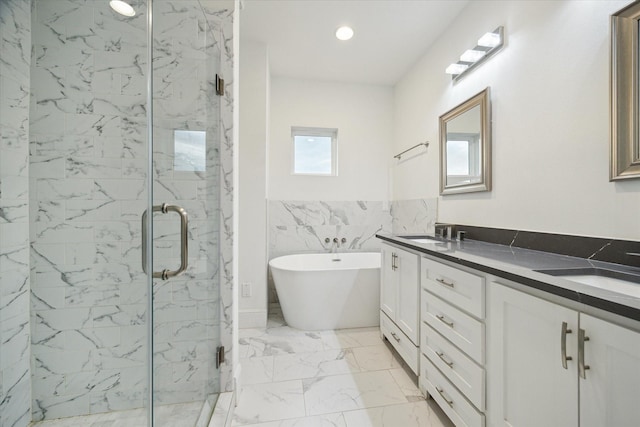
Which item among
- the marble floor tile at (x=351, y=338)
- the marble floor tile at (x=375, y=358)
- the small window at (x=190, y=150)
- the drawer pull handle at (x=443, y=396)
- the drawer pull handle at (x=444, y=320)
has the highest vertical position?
the small window at (x=190, y=150)

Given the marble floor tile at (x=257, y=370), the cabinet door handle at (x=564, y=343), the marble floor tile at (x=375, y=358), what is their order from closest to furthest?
the cabinet door handle at (x=564, y=343) < the marble floor tile at (x=257, y=370) < the marble floor tile at (x=375, y=358)

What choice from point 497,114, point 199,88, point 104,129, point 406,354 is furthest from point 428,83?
point 104,129

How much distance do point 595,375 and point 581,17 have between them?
5.12ft

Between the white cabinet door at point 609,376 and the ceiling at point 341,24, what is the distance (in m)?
2.33

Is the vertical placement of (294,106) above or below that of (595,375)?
above

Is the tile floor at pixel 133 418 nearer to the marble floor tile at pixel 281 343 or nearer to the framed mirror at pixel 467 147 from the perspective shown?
the marble floor tile at pixel 281 343

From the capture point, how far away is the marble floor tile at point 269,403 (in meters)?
1.37

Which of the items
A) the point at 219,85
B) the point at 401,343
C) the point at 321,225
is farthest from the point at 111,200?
the point at 321,225

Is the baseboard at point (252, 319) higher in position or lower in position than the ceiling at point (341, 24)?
lower

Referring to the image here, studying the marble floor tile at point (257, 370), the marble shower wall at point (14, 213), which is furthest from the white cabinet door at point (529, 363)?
the marble shower wall at point (14, 213)

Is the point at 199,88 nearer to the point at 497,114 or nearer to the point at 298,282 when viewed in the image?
the point at 298,282

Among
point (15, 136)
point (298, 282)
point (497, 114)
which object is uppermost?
point (497, 114)

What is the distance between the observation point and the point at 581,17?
1.24 metres

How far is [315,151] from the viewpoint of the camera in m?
3.31
